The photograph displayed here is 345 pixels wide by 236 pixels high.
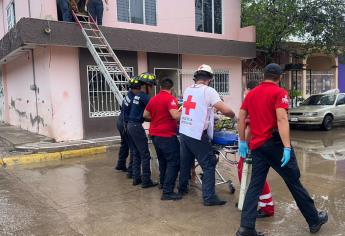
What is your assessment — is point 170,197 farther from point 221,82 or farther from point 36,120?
point 221,82

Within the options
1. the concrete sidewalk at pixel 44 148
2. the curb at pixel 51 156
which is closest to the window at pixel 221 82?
the concrete sidewalk at pixel 44 148

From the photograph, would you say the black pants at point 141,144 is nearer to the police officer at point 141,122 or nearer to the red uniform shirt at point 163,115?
the police officer at point 141,122

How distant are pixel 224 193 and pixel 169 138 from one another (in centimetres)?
Result: 125

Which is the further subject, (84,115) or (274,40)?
(274,40)

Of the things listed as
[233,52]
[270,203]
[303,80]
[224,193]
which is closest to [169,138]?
[224,193]

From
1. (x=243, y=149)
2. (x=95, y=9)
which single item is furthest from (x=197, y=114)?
(x=95, y=9)

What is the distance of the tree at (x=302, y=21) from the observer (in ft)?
44.1

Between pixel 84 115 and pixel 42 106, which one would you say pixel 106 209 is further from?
pixel 42 106

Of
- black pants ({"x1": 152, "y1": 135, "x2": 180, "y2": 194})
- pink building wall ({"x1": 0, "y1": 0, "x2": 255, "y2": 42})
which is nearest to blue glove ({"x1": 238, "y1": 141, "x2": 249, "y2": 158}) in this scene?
black pants ({"x1": 152, "y1": 135, "x2": 180, "y2": 194})

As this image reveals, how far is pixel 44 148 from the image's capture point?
8.83 meters

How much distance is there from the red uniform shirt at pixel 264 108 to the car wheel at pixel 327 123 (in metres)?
10.6

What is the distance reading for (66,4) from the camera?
32.5 feet

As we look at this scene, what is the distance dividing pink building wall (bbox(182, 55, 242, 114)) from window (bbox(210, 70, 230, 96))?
6.0 inches

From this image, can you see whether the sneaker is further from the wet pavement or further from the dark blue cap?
the dark blue cap
